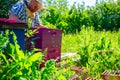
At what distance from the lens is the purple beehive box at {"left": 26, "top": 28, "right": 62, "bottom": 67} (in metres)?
3.67

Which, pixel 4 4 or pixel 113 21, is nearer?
pixel 4 4

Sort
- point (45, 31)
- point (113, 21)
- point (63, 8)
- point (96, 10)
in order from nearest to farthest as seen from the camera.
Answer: point (45, 31) → point (113, 21) → point (96, 10) → point (63, 8)

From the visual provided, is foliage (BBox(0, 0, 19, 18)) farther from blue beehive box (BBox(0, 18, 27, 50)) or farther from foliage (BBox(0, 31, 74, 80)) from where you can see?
foliage (BBox(0, 31, 74, 80))

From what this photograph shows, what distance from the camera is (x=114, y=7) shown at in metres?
21.8

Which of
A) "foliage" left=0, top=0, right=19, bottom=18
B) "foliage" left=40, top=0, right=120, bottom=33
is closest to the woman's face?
"foliage" left=0, top=0, right=19, bottom=18

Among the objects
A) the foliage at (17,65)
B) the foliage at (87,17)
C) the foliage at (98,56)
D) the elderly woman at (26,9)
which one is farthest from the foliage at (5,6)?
the foliage at (17,65)

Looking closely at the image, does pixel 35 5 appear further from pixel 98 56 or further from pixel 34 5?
pixel 98 56

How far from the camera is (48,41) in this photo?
3.92 metres

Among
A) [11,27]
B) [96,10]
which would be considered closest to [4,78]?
[11,27]

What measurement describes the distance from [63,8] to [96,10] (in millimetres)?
2729

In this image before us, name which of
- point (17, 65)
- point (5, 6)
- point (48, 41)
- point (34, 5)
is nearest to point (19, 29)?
point (17, 65)

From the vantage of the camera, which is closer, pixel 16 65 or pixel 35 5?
pixel 16 65

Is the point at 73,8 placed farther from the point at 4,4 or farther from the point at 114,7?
the point at 4,4

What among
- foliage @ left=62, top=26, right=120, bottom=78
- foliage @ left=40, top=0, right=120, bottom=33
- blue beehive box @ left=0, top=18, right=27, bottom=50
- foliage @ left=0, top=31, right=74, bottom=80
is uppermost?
blue beehive box @ left=0, top=18, right=27, bottom=50
